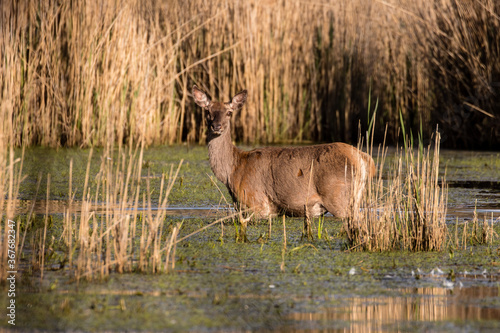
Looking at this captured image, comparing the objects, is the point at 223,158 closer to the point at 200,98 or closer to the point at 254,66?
the point at 200,98

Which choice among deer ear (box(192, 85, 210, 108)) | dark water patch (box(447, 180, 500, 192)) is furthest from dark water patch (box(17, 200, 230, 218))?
dark water patch (box(447, 180, 500, 192))

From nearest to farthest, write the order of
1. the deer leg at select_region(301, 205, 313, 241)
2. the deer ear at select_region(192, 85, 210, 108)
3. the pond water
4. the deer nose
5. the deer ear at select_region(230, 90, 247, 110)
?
the pond water
the deer leg at select_region(301, 205, 313, 241)
the deer nose
the deer ear at select_region(192, 85, 210, 108)
the deer ear at select_region(230, 90, 247, 110)

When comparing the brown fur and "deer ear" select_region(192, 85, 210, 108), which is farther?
"deer ear" select_region(192, 85, 210, 108)

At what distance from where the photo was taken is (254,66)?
14.6 m

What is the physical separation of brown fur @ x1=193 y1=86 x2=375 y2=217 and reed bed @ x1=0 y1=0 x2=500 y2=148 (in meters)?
3.87

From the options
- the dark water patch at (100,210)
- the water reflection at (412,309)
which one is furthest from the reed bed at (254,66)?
the water reflection at (412,309)

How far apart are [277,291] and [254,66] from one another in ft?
32.8

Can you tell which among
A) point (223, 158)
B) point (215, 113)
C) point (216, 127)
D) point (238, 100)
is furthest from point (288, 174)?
point (238, 100)

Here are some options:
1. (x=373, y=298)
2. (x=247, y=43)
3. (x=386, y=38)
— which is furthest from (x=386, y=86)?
(x=373, y=298)

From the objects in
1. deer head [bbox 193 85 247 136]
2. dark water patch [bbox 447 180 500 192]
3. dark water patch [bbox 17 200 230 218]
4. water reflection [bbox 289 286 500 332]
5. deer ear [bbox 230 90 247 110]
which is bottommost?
water reflection [bbox 289 286 500 332]

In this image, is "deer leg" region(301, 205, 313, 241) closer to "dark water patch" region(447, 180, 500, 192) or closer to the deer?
the deer

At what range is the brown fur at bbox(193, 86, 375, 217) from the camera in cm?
728

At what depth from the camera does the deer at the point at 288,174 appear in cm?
727

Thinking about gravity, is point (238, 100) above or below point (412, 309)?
above
